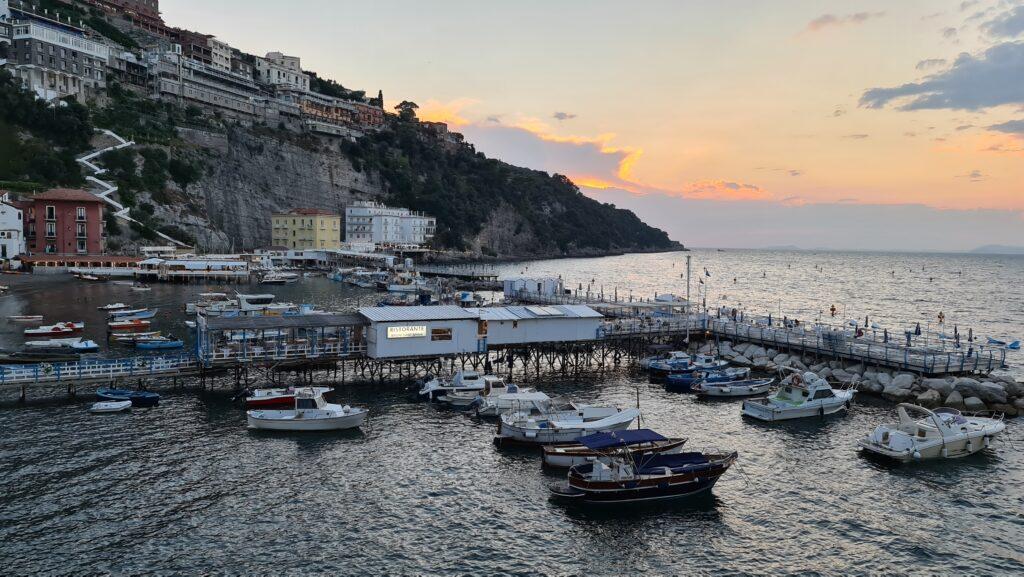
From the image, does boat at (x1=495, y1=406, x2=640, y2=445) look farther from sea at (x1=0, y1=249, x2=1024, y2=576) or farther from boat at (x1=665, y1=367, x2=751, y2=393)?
boat at (x1=665, y1=367, x2=751, y2=393)

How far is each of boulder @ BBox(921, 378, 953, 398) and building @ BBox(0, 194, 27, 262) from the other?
421ft

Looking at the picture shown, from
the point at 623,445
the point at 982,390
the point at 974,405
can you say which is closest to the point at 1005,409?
the point at 982,390

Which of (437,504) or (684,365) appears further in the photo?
(684,365)

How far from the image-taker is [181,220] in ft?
463

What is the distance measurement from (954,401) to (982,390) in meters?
2.18

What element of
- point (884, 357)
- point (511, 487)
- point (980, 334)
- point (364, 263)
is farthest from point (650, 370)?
point (364, 263)

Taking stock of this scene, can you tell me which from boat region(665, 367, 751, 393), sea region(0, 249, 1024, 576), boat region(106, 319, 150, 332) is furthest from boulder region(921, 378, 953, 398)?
boat region(106, 319, 150, 332)

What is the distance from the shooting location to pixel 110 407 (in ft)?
133

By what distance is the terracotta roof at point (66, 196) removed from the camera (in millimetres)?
112544

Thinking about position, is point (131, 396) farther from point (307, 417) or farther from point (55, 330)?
point (55, 330)

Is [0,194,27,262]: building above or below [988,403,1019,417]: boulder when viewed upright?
above

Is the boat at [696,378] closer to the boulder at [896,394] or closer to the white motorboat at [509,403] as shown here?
the boulder at [896,394]

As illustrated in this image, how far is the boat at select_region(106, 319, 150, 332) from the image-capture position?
67812mm

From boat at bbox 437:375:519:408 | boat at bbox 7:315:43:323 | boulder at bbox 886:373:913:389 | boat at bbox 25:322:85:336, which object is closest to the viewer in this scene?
boat at bbox 437:375:519:408
